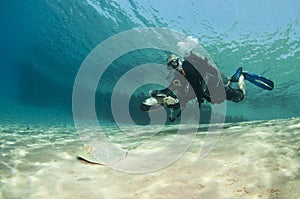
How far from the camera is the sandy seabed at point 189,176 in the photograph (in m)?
2.69

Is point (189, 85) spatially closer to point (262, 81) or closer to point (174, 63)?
point (174, 63)

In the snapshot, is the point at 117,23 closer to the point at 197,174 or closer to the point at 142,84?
the point at 142,84

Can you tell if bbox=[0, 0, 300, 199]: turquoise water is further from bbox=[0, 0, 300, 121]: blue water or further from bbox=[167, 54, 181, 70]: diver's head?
bbox=[167, 54, 181, 70]: diver's head

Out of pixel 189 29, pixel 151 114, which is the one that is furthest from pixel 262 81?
pixel 189 29

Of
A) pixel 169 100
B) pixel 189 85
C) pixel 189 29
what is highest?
pixel 189 29

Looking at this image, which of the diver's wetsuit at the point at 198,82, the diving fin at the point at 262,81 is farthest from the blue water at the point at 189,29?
the diver's wetsuit at the point at 198,82

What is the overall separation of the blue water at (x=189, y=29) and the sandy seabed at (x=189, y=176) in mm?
10878

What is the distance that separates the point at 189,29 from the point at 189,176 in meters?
18.7

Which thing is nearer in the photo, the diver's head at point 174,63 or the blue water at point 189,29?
the diver's head at point 174,63

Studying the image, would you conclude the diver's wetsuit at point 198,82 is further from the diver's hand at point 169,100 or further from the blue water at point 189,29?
the blue water at point 189,29

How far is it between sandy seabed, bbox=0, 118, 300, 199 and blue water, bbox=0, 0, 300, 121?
1088cm

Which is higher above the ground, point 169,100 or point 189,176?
point 169,100

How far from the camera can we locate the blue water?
18094mm

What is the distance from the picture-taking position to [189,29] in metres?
20.1
